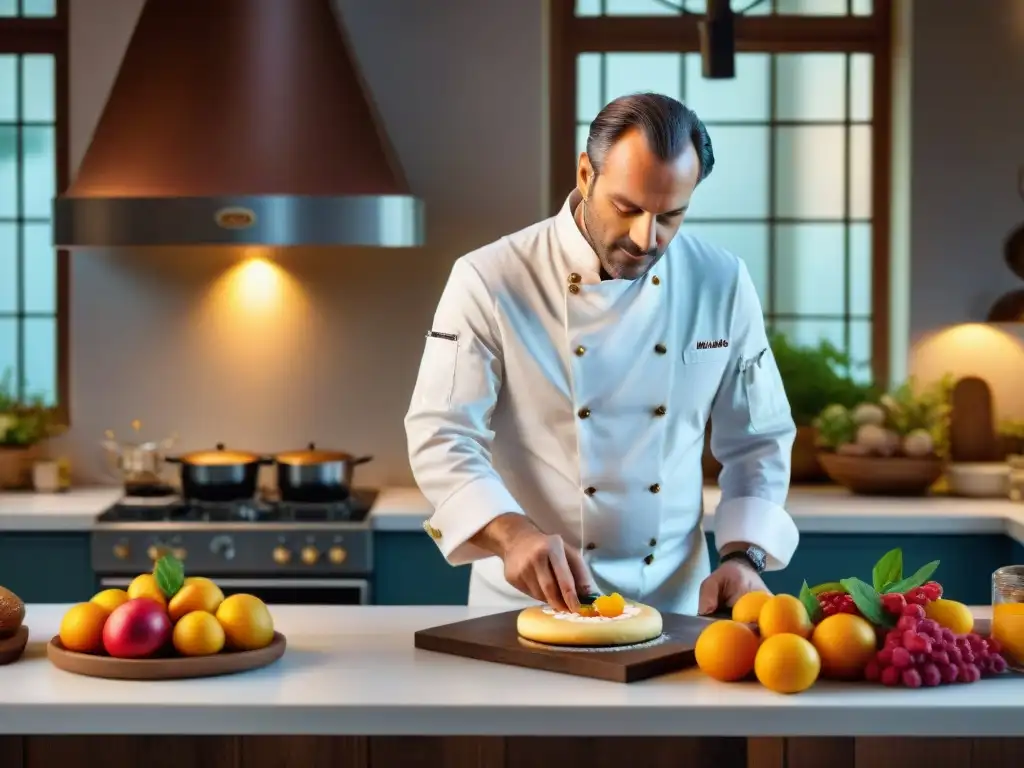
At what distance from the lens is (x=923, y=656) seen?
1971 mm

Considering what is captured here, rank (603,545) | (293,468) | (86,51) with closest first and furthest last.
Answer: (603,545), (293,468), (86,51)

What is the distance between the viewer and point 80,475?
473 centimetres

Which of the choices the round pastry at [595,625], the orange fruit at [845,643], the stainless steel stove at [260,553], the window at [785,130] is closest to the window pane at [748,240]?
the window at [785,130]

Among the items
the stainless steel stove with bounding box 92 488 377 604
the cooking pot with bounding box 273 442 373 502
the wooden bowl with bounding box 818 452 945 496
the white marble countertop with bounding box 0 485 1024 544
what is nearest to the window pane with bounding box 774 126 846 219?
the wooden bowl with bounding box 818 452 945 496

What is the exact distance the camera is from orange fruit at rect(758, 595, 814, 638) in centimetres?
201

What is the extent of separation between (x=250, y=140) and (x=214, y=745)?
2.58m

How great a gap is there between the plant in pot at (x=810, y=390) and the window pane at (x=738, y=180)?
473 millimetres

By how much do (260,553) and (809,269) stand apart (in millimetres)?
2025

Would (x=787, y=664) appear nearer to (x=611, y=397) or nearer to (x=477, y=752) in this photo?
(x=477, y=752)

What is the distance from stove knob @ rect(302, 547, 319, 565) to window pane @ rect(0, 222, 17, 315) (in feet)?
4.91

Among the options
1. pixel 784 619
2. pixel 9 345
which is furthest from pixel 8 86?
pixel 784 619

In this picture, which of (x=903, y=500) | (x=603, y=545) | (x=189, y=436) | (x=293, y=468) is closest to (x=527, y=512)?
(x=603, y=545)

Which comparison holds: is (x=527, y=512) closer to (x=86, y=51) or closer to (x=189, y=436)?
(x=189, y=436)

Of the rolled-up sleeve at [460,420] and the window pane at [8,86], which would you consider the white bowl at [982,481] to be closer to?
the rolled-up sleeve at [460,420]
